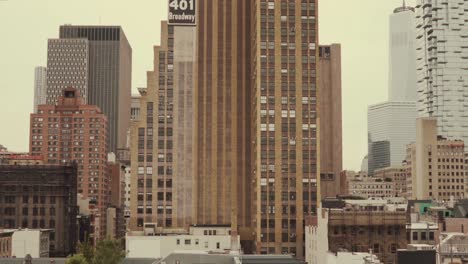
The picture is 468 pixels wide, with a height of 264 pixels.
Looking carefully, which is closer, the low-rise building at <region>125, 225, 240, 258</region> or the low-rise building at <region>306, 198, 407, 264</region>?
the low-rise building at <region>306, 198, 407, 264</region>

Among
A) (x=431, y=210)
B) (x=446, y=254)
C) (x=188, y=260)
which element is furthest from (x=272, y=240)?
(x=446, y=254)

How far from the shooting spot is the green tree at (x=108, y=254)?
15200cm

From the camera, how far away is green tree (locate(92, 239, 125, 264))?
152m

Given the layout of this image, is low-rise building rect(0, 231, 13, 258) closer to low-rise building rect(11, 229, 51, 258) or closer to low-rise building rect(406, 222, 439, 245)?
low-rise building rect(11, 229, 51, 258)

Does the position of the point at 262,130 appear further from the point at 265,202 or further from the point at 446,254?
the point at 446,254

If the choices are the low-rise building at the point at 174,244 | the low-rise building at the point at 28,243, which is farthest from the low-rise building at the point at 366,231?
the low-rise building at the point at 28,243

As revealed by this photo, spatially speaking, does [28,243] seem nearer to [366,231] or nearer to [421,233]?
[366,231]

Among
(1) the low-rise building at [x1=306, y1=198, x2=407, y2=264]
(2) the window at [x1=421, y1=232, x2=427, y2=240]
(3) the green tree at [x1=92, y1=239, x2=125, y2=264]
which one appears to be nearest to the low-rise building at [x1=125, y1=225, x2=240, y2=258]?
(3) the green tree at [x1=92, y1=239, x2=125, y2=264]

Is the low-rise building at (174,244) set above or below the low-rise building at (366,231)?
below

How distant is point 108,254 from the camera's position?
154 meters

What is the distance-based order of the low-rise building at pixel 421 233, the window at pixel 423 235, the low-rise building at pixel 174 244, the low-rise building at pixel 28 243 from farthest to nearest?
the low-rise building at pixel 28 243 < the low-rise building at pixel 174 244 < the window at pixel 423 235 < the low-rise building at pixel 421 233

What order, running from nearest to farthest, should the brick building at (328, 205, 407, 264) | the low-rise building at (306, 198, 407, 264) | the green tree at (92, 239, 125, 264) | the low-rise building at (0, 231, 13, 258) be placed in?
the low-rise building at (306, 198, 407, 264)
the brick building at (328, 205, 407, 264)
the green tree at (92, 239, 125, 264)
the low-rise building at (0, 231, 13, 258)

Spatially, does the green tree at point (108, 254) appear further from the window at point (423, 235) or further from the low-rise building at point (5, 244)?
the window at point (423, 235)

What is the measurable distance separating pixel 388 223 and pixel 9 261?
7172 centimetres
